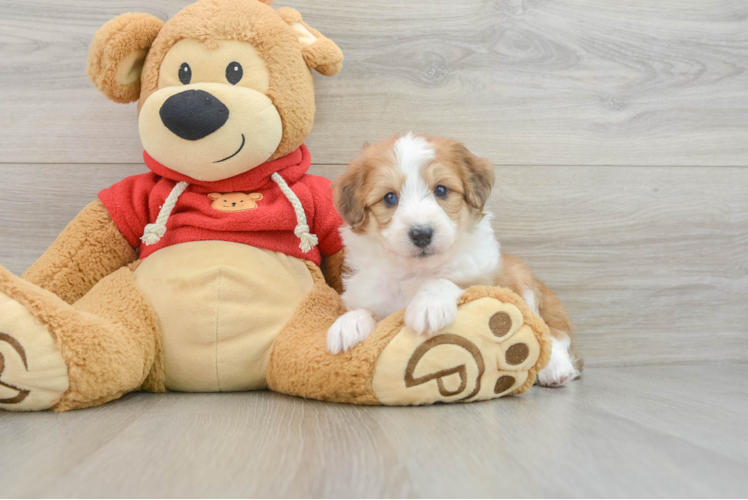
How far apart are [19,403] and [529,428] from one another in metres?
1.13

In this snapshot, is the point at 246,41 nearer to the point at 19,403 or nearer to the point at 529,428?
the point at 19,403

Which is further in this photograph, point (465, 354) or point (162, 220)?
point (162, 220)

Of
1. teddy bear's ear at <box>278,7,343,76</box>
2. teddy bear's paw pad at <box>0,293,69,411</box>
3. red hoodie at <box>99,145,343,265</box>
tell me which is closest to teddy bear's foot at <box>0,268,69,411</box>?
teddy bear's paw pad at <box>0,293,69,411</box>

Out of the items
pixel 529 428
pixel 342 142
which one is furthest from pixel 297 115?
pixel 529 428

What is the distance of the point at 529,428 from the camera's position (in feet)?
3.72

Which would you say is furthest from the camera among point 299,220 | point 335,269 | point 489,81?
point 489,81

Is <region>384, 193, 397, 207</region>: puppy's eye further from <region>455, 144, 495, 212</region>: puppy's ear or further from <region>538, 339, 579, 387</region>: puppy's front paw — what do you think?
<region>538, 339, 579, 387</region>: puppy's front paw

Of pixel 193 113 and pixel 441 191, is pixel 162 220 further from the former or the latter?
pixel 441 191

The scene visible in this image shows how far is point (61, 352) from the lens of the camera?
1.25 meters

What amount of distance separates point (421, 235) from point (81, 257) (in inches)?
39.2

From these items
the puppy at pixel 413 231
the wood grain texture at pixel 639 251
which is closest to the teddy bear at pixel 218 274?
the puppy at pixel 413 231

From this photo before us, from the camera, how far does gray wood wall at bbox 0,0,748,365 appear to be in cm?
189

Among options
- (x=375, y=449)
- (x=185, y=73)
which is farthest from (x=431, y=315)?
(x=185, y=73)

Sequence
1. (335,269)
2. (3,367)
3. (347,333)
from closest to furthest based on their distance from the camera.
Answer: (3,367), (347,333), (335,269)
